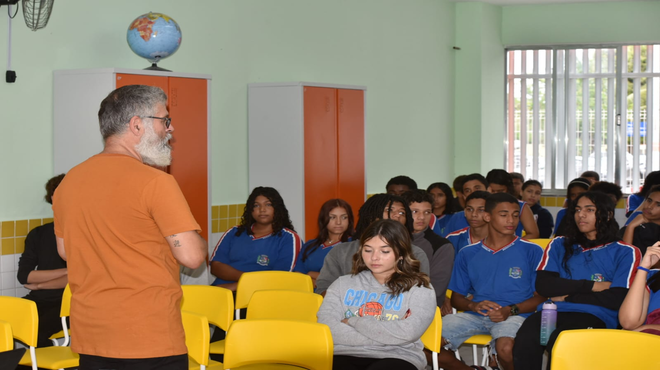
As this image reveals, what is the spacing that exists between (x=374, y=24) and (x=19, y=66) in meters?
3.83

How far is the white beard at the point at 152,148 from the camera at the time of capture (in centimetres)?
203

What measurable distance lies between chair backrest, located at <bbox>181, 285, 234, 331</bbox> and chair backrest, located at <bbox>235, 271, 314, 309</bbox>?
12.3 inches

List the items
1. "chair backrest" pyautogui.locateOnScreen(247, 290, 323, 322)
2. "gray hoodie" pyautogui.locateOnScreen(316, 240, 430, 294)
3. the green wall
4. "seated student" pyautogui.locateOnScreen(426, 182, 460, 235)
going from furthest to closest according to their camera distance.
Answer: "seated student" pyautogui.locateOnScreen(426, 182, 460, 235), the green wall, "gray hoodie" pyautogui.locateOnScreen(316, 240, 430, 294), "chair backrest" pyautogui.locateOnScreen(247, 290, 323, 322)

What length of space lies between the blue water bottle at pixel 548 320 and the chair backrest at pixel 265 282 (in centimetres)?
120

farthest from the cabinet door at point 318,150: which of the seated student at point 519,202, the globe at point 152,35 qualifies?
the seated student at point 519,202

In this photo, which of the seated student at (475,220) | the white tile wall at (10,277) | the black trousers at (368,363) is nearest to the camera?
the black trousers at (368,363)

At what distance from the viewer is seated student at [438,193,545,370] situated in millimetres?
3699

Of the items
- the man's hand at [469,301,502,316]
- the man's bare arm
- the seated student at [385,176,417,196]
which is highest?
the seated student at [385,176,417,196]

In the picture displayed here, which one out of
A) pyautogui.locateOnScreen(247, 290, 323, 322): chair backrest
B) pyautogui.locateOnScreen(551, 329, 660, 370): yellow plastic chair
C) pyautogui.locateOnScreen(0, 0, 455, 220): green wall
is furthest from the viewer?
pyautogui.locateOnScreen(0, 0, 455, 220): green wall

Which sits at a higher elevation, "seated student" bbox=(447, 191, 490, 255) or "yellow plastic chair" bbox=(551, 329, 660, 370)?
"seated student" bbox=(447, 191, 490, 255)

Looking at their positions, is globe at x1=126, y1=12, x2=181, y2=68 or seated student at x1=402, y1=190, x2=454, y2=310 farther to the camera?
globe at x1=126, y1=12, x2=181, y2=68

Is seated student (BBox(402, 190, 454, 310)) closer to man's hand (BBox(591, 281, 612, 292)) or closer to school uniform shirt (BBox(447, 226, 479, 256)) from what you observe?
school uniform shirt (BBox(447, 226, 479, 256))

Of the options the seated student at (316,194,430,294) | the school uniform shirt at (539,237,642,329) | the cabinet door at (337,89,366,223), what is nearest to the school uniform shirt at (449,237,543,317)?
the school uniform shirt at (539,237,642,329)

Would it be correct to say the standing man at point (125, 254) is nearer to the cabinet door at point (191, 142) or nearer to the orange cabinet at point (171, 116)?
the orange cabinet at point (171, 116)
